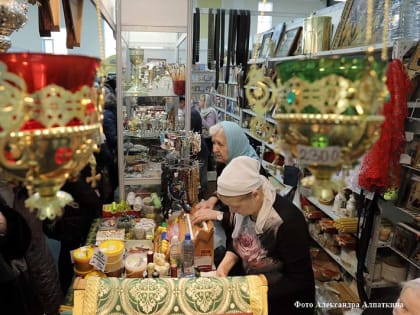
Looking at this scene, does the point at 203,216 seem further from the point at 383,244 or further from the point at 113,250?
the point at 383,244

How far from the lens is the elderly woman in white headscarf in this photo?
157cm

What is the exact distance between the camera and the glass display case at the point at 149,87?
278cm

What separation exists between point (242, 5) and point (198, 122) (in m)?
2.72

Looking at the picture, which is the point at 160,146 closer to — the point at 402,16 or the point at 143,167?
the point at 143,167

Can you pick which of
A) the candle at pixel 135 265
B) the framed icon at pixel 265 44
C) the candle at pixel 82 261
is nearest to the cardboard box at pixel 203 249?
the candle at pixel 135 265

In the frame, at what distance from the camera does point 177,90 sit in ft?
9.79

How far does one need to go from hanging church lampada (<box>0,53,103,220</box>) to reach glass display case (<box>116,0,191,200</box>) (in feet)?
7.73

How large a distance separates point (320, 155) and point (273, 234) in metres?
1.13

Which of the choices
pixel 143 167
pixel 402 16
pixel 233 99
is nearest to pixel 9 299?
pixel 143 167

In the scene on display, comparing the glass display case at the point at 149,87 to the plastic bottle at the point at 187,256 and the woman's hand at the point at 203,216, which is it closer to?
the woman's hand at the point at 203,216

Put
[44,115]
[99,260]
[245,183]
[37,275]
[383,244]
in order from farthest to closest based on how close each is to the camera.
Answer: [383,244] < [37,275] < [99,260] < [245,183] < [44,115]

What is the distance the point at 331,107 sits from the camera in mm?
526

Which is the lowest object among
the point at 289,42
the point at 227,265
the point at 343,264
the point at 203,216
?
the point at 343,264

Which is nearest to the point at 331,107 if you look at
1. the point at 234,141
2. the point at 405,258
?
the point at 234,141
